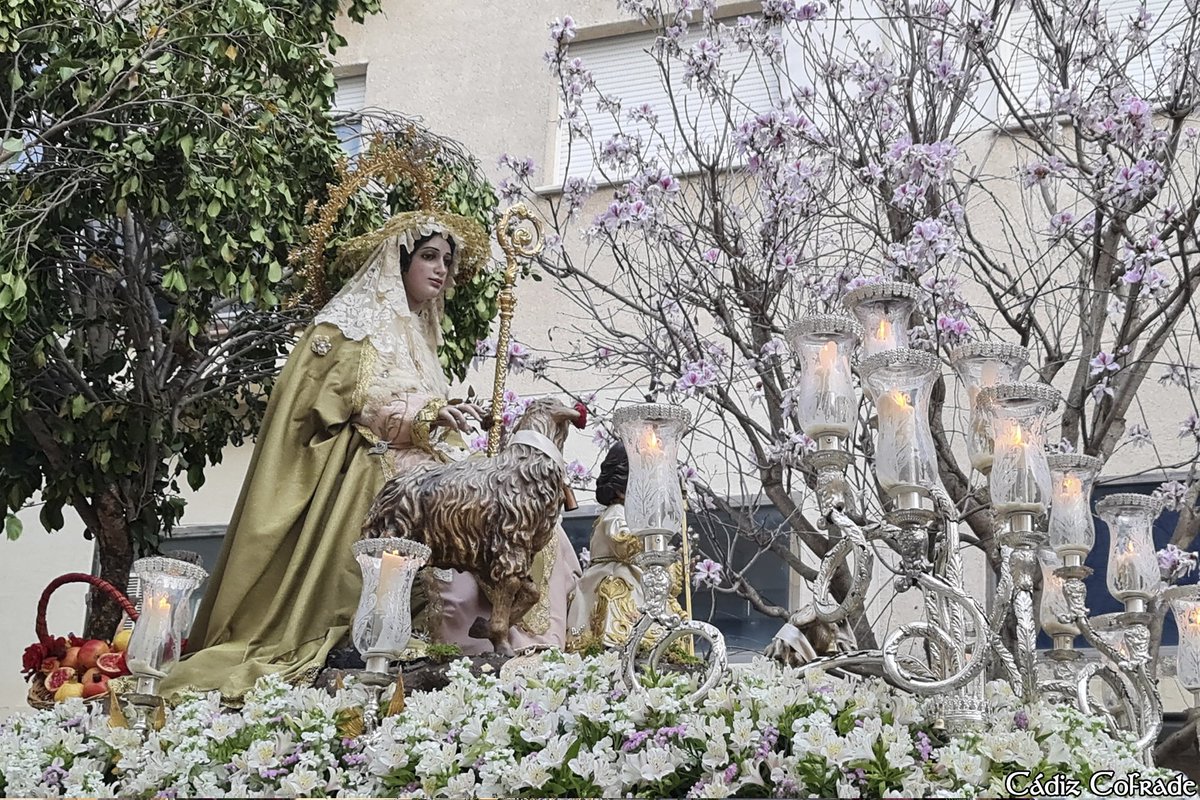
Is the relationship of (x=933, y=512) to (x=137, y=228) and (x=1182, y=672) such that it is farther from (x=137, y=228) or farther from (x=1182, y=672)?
(x=137, y=228)

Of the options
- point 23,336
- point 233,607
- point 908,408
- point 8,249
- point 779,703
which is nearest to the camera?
point 779,703

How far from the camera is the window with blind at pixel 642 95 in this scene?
11836mm

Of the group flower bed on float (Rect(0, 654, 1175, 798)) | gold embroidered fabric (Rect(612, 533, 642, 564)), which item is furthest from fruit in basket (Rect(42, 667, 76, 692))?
gold embroidered fabric (Rect(612, 533, 642, 564))

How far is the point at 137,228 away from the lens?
370 inches

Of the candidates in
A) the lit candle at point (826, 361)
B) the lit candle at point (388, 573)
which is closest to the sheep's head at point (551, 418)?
the lit candle at point (388, 573)

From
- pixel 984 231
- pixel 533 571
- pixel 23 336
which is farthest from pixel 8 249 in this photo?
pixel 984 231

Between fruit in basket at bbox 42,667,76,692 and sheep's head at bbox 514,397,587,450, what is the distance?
235 cm

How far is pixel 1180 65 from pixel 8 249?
19.7ft

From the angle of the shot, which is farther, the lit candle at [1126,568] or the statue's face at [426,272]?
the statue's face at [426,272]

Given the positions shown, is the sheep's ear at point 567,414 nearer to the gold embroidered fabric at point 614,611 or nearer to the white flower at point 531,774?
the gold embroidered fabric at point 614,611

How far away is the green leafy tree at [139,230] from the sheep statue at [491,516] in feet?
8.88

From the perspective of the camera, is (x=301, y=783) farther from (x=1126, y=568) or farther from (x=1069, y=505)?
(x=1126, y=568)

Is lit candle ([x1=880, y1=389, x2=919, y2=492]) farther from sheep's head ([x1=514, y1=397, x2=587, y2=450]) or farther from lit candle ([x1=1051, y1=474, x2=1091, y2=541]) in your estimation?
sheep's head ([x1=514, y1=397, x2=587, y2=450])

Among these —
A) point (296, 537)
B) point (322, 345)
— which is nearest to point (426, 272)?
point (322, 345)
